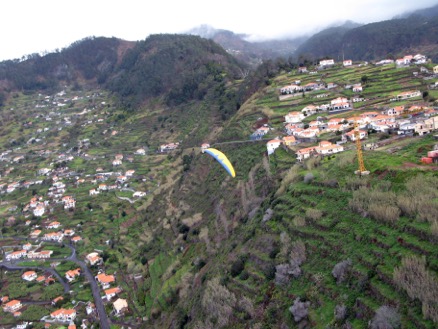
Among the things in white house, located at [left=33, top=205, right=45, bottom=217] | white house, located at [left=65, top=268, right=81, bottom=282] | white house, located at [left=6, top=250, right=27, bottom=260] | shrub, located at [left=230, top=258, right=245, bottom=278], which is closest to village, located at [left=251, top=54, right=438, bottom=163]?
shrub, located at [left=230, top=258, right=245, bottom=278]

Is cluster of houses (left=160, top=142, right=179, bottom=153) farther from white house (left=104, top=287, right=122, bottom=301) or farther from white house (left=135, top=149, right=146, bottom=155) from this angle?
white house (left=104, top=287, right=122, bottom=301)

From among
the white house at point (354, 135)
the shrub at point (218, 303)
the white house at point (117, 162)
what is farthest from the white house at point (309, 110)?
the white house at point (117, 162)

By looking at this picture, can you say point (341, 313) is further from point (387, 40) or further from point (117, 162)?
point (387, 40)

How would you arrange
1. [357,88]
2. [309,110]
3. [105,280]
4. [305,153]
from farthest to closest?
[357,88], [309,110], [105,280], [305,153]

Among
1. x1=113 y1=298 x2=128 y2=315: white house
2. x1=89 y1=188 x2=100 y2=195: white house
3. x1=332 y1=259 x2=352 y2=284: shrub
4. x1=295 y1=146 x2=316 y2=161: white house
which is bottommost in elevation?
x1=113 y1=298 x2=128 y2=315: white house

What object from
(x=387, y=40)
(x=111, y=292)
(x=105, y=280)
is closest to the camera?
(x=111, y=292)

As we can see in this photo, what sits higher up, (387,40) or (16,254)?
(387,40)

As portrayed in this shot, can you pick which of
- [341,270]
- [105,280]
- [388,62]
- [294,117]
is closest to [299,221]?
[341,270]

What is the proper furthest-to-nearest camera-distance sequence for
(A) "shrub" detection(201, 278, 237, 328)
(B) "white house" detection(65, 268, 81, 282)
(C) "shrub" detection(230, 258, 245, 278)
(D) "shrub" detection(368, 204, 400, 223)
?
1. (B) "white house" detection(65, 268, 81, 282)
2. (C) "shrub" detection(230, 258, 245, 278)
3. (A) "shrub" detection(201, 278, 237, 328)
4. (D) "shrub" detection(368, 204, 400, 223)

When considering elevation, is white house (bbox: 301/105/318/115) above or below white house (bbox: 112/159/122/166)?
above

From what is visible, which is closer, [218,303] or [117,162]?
[218,303]
